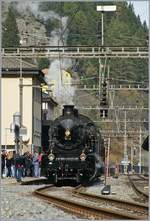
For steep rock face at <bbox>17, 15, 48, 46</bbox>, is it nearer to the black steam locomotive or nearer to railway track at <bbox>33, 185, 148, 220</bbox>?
the black steam locomotive

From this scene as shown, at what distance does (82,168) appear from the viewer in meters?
25.6

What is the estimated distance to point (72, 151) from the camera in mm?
26172

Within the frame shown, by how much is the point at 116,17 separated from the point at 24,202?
6082 centimetres

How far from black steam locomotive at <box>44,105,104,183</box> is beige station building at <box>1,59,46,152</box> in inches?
1009

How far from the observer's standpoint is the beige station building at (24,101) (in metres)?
56.6

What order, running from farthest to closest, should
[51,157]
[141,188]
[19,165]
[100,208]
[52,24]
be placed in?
[52,24] < [19,165] < [51,157] < [141,188] < [100,208]

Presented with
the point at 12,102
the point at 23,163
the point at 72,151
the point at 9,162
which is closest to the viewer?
the point at 72,151

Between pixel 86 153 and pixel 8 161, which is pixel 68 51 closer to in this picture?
pixel 8 161

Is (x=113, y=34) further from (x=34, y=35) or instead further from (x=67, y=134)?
(x=67, y=134)

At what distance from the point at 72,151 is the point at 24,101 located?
33875 millimetres

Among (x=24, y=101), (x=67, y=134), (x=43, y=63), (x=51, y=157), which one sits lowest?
(x=51, y=157)

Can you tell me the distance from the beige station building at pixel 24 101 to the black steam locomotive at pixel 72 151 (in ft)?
84.0

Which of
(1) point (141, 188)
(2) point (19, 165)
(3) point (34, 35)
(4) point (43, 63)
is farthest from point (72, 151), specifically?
(4) point (43, 63)

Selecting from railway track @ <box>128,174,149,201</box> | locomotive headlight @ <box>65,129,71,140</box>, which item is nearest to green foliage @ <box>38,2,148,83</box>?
railway track @ <box>128,174,149,201</box>
